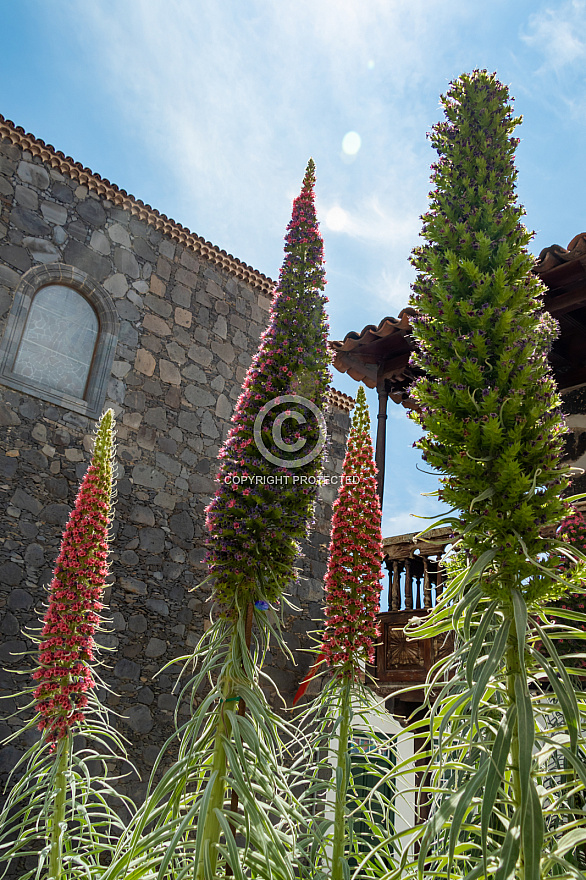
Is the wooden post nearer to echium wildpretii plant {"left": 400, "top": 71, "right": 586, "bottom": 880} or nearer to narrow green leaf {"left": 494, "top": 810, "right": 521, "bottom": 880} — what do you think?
echium wildpretii plant {"left": 400, "top": 71, "right": 586, "bottom": 880}

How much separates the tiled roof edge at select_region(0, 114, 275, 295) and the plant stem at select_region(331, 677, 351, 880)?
14.4ft

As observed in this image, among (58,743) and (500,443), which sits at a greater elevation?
(500,443)

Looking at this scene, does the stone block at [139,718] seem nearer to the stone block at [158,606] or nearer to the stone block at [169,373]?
the stone block at [158,606]

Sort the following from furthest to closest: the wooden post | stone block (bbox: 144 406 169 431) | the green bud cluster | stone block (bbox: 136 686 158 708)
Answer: stone block (bbox: 144 406 169 431) < the wooden post < stone block (bbox: 136 686 158 708) < the green bud cluster

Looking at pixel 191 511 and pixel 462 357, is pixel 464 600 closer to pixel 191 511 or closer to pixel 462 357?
pixel 462 357

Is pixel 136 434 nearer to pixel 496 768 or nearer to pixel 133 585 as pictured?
pixel 133 585

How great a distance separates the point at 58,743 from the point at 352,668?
1196mm

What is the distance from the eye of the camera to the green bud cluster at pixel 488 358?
65.0 inches

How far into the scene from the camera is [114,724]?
223 inches

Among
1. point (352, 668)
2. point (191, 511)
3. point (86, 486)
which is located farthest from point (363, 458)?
point (191, 511)

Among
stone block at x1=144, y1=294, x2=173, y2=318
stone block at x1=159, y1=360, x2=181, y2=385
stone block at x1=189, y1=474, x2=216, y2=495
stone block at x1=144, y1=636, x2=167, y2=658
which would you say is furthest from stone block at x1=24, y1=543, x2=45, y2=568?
stone block at x1=144, y1=294, x2=173, y2=318

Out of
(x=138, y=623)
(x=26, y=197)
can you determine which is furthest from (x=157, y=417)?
(x=26, y=197)

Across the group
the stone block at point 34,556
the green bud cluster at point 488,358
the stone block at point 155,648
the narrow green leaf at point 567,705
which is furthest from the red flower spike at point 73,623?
the stone block at point 155,648

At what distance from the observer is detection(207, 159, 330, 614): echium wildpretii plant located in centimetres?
220
